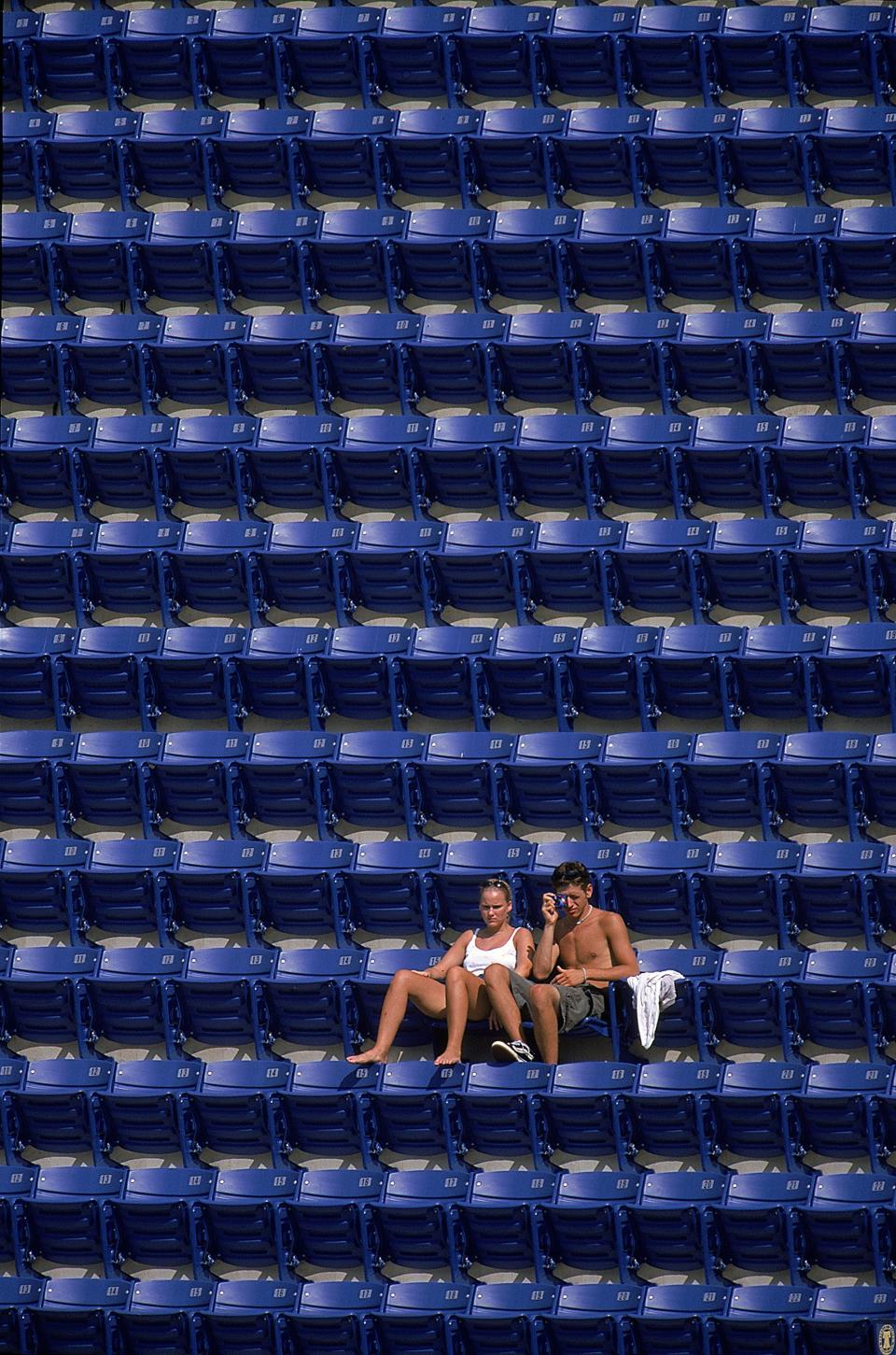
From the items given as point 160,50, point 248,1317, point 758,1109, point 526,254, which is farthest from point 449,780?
point 160,50

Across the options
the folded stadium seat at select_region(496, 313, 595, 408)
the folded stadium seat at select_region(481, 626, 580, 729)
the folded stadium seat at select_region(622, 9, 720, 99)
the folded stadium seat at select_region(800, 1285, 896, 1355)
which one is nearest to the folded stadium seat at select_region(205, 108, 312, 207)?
the folded stadium seat at select_region(496, 313, 595, 408)

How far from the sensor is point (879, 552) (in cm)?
800

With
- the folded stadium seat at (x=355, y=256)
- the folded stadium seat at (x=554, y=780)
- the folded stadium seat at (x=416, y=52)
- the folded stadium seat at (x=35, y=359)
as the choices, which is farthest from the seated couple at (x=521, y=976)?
the folded stadium seat at (x=416, y=52)

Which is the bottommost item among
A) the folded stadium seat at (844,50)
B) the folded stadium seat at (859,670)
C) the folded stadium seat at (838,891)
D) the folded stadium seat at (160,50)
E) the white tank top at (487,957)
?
the white tank top at (487,957)

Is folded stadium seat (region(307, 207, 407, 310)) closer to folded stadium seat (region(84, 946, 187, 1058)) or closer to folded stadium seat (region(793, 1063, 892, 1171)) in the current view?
folded stadium seat (region(84, 946, 187, 1058))

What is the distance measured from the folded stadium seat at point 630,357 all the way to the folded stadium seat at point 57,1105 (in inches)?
120

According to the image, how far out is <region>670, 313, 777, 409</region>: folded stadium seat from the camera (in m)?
8.48

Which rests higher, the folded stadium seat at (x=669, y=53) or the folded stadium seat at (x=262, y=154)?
the folded stadium seat at (x=669, y=53)

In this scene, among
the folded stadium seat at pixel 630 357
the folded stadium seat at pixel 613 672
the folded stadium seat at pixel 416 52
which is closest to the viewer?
the folded stadium seat at pixel 613 672

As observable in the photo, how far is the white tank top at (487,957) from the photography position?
23.8ft

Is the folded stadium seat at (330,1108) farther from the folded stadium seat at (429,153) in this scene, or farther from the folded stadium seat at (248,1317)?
the folded stadium seat at (429,153)

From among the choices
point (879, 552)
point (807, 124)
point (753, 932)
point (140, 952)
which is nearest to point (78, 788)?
point (140, 952)

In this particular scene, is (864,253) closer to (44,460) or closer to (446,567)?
(446,567)

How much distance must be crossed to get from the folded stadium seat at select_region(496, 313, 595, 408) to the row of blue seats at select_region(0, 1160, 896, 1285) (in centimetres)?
298
